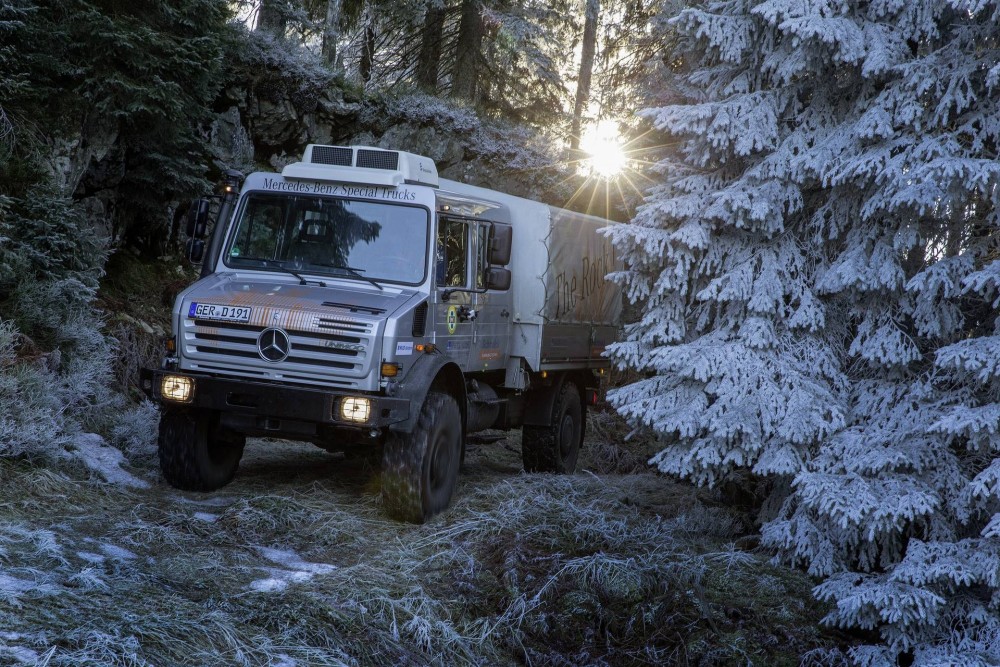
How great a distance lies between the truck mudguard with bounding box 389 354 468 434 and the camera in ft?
24.0

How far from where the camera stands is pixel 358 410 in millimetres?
7098

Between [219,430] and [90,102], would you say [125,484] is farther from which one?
[90,102]

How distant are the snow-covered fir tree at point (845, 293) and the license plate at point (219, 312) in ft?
10.4

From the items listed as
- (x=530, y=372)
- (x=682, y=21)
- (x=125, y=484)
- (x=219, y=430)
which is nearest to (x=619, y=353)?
(x=530, y=372)

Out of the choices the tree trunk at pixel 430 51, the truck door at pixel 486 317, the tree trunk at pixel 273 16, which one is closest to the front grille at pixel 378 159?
the truck door at pixel 486 317

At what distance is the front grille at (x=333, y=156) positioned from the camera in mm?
8365

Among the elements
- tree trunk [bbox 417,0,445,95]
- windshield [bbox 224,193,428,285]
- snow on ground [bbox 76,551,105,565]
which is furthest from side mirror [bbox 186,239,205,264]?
tree trunk [bbox 417,0,445,95]

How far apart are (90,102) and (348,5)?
33.2 ft

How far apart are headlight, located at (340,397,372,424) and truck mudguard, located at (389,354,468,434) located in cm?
25

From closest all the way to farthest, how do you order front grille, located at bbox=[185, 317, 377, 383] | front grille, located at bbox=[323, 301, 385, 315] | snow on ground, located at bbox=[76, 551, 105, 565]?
snow on ground, located at bbox=[76, 551, 105, 565], front grille, located at bbox=[185, 317, 377, 383], front grille, located at bbox=[323, 301, 385, 315]

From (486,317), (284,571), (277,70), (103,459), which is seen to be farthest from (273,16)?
(284,571)

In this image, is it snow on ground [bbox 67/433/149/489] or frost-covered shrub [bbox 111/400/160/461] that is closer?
snow on ground [bbox 67/433/149/489]

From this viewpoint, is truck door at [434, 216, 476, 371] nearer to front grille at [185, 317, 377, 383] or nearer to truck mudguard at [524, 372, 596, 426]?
front grille at [185, 317, 377, 383]

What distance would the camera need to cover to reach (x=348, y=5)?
775 inches
